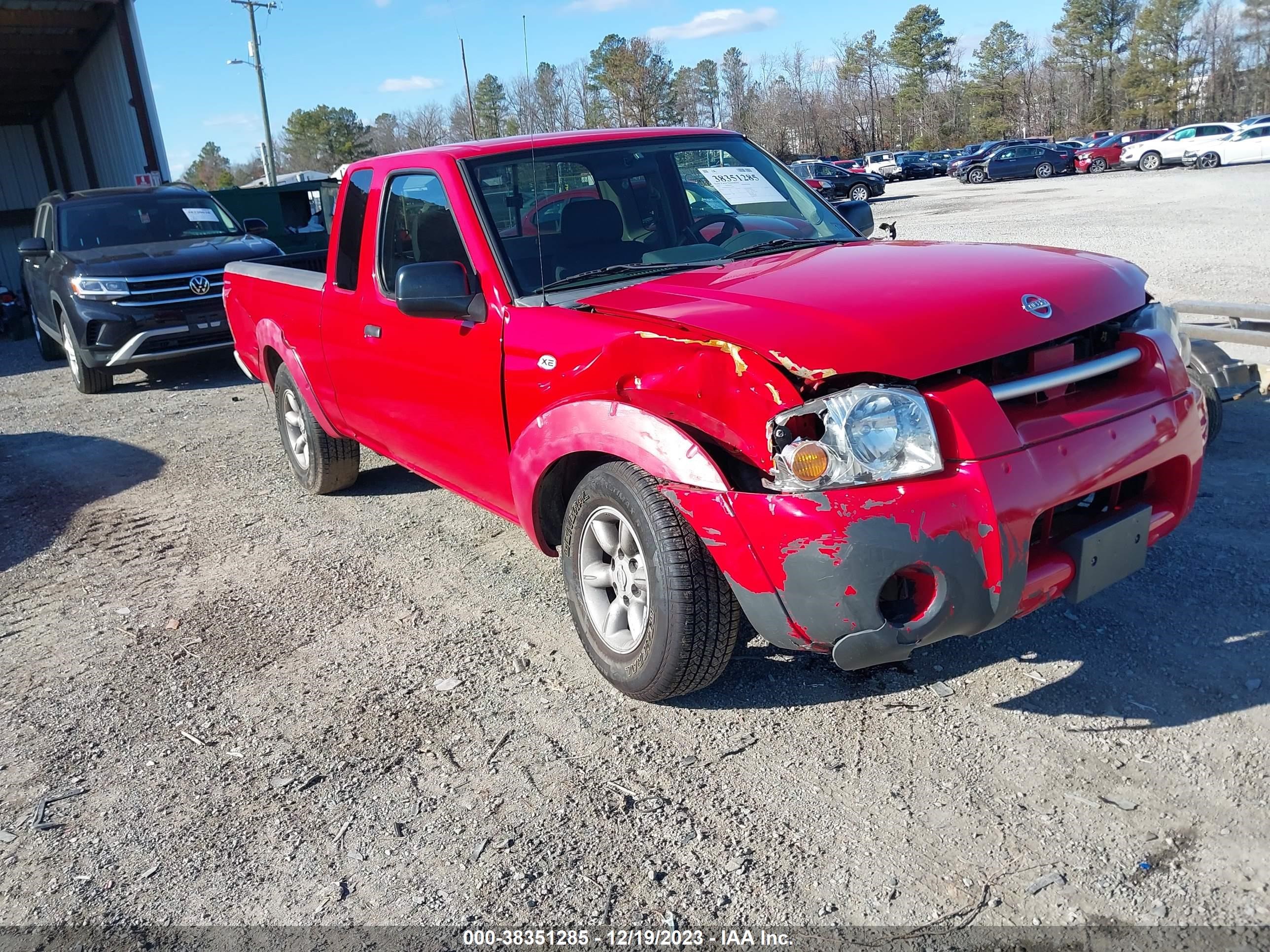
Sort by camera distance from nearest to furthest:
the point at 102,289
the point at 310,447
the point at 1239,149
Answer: the point at 310,447 < the point at 102,289 < the point at 1239,149

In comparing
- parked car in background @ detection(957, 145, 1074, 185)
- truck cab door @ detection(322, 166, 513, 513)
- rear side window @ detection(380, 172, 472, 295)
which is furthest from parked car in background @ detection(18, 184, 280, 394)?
parked car in background @ detection(957, 145, 1074, 185)

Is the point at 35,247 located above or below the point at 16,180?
below

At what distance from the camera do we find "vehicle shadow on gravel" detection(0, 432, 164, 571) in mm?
5820

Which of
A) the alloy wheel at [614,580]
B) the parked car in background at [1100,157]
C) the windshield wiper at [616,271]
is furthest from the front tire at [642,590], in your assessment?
the parked car in background at [1100,157]

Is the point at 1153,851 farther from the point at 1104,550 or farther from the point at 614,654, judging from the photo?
the point at 614,654

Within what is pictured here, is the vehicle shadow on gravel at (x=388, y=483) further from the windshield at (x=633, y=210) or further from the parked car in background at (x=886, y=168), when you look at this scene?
the parked car in background at (x=886, y=168)

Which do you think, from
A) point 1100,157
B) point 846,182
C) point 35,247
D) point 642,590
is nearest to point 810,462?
point 642,590

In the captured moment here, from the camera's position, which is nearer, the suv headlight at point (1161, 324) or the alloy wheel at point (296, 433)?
the suv headlight at point (1161, 324)

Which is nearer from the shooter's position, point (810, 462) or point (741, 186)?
point (810, 462)

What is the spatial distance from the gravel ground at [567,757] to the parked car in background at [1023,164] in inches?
1443

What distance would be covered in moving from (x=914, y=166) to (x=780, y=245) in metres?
46.7

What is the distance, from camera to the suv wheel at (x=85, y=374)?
32.8 ft

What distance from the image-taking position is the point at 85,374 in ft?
33.2

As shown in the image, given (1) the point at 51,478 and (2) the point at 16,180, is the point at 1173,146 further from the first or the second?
(1) the point at 51,478
